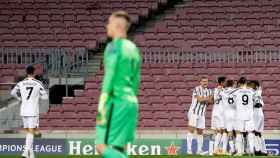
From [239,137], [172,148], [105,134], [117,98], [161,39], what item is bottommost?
[172,148]

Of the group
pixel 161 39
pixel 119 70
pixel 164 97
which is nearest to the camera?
pixel 119 70

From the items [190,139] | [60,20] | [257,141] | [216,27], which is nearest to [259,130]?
[257,141]

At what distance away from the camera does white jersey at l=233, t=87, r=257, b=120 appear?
20094mm

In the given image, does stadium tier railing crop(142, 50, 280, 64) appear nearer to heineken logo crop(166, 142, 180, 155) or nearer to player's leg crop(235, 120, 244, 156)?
heineken logo crop(166, 142, 180, 155)

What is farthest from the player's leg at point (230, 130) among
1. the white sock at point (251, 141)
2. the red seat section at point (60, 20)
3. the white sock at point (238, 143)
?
the red seat section at point (60, 20)

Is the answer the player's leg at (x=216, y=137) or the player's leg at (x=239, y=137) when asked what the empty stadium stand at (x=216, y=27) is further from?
the player's leg at (x=239, y=137)

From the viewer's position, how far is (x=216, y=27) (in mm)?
28266

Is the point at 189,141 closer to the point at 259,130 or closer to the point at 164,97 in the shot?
the point at 259,130

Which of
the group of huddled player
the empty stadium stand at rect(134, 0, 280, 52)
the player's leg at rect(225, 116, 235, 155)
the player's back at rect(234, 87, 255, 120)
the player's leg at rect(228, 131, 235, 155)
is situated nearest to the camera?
the player's back at rect(234, 87, 255, 120)

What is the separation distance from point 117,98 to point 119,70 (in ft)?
0.86

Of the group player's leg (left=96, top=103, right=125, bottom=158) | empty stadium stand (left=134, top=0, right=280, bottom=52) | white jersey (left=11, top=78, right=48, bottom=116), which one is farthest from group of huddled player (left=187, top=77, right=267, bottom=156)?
player's leg (left=96, top=103, right=125, bottom=158)

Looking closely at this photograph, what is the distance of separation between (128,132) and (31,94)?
30.3ft

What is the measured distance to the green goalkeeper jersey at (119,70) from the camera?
788 cm

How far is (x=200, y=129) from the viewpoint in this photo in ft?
70.8
